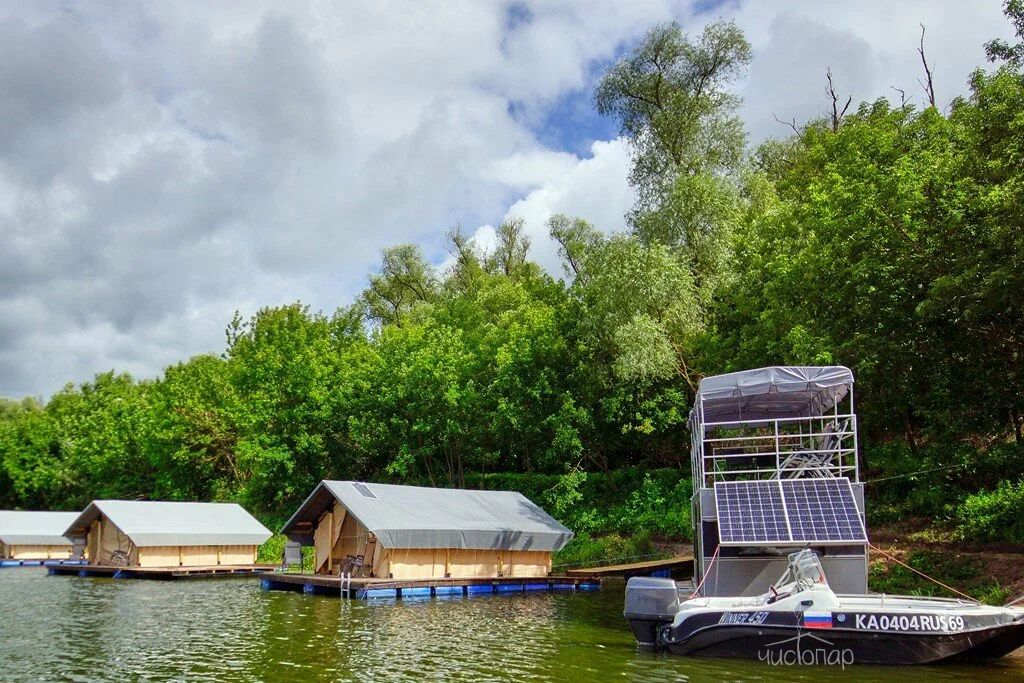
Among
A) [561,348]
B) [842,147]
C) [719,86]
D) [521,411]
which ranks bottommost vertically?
[521,411]

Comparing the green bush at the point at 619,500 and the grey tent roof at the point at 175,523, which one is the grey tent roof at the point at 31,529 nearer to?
the grey tent roof at the point at 175,523

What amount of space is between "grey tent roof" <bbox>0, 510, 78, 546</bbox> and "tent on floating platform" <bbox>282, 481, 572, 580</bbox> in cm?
3082

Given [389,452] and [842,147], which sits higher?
[842,147]

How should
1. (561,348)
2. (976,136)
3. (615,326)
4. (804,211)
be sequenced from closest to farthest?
1. (976,136)
2. (804,211)
3. (615,326)
4. (561,348)

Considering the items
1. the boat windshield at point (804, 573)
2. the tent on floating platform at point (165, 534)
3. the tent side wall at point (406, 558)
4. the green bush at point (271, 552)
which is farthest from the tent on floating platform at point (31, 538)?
the boat windshield at point (804, 573)

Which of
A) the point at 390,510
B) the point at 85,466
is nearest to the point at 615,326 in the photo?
the point at 390,510

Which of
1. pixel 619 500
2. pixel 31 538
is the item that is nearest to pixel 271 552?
pixel 31 538

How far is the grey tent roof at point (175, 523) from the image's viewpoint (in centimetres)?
4153

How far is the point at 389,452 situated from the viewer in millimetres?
55719

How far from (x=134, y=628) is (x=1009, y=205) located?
25914 millimetres

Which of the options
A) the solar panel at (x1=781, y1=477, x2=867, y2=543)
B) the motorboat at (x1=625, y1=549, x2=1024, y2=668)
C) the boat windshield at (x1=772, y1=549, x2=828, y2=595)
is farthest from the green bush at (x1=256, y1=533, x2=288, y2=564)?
the boat windshield at (x1=772, y1=549, x2=828, y2=595)

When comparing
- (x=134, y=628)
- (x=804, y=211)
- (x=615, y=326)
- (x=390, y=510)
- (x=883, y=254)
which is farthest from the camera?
(x=615, y=326)

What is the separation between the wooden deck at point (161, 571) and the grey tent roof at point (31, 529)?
14343 mm

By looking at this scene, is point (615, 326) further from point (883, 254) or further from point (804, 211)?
point (883, 254)
